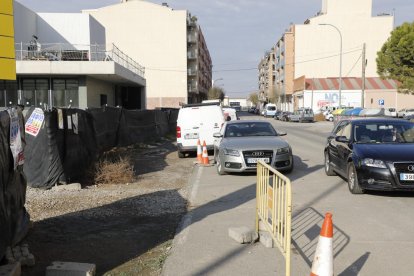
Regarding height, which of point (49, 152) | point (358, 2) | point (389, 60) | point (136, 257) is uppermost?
point (358, 2)

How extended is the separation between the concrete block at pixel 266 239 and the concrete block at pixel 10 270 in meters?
2.82

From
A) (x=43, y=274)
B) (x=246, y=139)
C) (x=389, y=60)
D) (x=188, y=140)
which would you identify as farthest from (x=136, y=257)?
(x=389, y=60)

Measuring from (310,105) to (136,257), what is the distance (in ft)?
218

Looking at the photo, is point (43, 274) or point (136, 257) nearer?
point (43, 274)

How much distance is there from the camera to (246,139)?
1222cm

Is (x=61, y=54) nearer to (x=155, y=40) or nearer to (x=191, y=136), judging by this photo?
(x=191, y=136)

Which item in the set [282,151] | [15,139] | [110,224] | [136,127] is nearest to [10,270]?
[15,139]

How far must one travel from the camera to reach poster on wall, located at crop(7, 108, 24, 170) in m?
4.82

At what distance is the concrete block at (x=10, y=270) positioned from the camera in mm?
4372

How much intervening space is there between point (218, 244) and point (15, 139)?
2733 mm

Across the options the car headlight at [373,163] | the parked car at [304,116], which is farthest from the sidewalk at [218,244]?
the parked car at [304,116]

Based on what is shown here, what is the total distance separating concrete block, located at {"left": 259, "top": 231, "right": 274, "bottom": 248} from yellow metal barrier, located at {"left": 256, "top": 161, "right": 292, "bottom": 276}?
16 cm

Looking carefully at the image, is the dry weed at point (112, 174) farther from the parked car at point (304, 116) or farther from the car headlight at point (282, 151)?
the parked car at point (304, 116)

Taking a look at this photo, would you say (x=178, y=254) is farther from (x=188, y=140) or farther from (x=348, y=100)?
(x=348, y=100)
